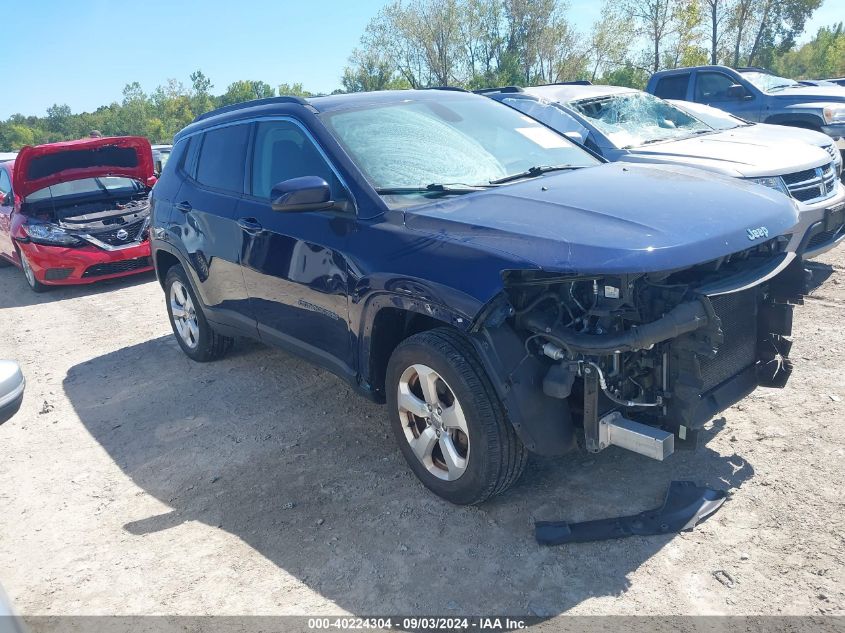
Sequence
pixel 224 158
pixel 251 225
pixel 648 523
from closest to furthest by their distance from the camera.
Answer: pixel 648 523
pixel 251 225
pixel 224 158

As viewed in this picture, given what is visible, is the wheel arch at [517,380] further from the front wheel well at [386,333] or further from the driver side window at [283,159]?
the driver side window at [283,159]

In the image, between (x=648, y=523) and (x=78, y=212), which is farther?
(x=78, y=212)

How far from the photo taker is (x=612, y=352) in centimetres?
266

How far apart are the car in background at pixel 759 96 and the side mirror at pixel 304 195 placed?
884 cm

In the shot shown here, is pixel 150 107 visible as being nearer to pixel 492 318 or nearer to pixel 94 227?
pixel 94 227

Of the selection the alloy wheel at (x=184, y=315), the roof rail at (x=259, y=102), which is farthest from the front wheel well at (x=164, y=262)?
the roof rail at (x=259, y=102)

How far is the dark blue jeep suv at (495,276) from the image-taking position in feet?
9.11

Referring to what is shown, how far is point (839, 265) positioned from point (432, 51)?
153 ft

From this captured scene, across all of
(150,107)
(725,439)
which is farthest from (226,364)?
→ (150,107)

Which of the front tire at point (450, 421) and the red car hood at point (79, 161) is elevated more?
the red car hood at point (79, 161)

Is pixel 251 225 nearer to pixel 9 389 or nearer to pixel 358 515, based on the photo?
pixel 358 515

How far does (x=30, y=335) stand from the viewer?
23.5 feet

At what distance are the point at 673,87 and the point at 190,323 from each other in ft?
29.2

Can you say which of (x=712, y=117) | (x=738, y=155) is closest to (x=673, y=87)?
(x=712, y=117)
